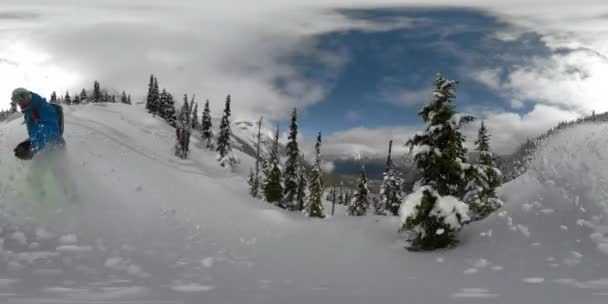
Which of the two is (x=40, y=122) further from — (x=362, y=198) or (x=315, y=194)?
(x=362, y=198)

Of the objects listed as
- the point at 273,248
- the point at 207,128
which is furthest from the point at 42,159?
the point at 207,128

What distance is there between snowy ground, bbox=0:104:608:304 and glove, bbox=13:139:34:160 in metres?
1.05

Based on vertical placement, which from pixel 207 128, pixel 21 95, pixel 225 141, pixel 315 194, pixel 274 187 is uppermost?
pixel 207 128

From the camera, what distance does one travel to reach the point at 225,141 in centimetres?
7925

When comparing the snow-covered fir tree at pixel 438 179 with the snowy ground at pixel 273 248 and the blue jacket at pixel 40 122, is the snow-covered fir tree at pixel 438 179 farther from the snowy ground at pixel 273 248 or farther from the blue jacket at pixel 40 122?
the blue jacket at pixel 40 122

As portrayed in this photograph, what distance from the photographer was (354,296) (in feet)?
36.0

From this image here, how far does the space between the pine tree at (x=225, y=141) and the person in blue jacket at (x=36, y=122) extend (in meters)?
60.8

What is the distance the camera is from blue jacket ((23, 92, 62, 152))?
50.8 ft

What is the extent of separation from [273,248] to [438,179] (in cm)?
776

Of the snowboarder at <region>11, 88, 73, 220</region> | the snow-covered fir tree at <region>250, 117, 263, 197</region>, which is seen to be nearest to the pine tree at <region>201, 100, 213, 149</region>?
the snow-covered fir tree at <region>250, 117, 263, 197</region>

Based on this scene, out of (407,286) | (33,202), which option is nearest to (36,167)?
(33,202)

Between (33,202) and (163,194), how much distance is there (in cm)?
864

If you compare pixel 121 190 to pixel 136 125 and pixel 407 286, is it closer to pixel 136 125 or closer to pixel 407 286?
pixel 407 286

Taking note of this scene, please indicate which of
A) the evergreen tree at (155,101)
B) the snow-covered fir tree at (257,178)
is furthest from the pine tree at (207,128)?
the evergreen tree at (155,101)
